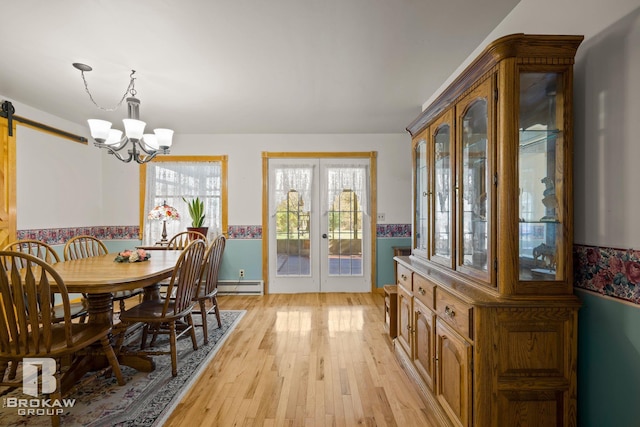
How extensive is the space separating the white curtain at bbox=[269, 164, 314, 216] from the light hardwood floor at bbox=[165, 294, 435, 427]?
1785 mm

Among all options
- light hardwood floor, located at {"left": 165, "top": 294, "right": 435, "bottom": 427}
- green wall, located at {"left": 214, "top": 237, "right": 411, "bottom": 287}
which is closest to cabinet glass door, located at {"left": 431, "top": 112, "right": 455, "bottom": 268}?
light hardwood floor, located at {"left": 165, "top": 294, "right": 435, "bottom": 427}

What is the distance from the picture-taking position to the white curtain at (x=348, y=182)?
4.55 m

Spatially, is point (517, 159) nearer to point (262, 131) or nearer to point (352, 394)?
point (352, 394)

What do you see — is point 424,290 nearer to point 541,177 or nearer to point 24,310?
point 541,177

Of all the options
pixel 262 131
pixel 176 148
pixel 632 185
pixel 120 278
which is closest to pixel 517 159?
pixel 632 185

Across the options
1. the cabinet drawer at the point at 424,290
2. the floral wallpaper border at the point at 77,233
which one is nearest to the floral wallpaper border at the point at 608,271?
the cabinet drawer at the point at 424,290

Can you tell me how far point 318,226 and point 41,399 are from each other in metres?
3.34

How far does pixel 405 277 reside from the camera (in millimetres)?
2379

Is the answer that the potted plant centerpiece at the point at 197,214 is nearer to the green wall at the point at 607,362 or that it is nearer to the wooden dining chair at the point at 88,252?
the wooden dining chair at the point at 88,252

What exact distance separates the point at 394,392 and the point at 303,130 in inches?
138

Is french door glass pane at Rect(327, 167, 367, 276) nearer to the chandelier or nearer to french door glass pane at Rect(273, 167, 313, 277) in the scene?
french door glass pane at Rect(273, 167, 313, 277)

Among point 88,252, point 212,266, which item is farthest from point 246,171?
point 88,252

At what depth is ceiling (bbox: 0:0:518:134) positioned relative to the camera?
177cm

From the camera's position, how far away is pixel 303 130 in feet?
14.5
